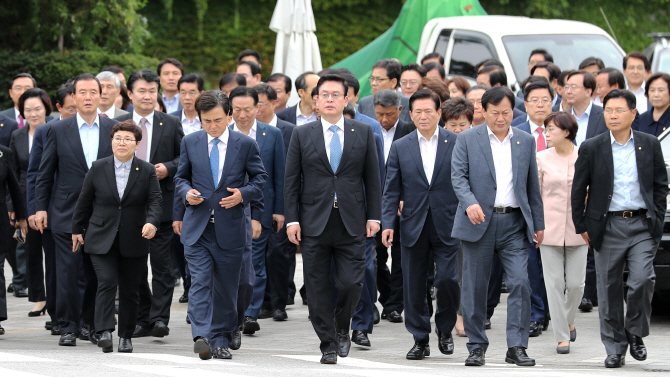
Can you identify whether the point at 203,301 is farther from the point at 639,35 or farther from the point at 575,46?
the point at 639,35

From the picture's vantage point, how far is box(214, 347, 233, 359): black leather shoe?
27.8ft

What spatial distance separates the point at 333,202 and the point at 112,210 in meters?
1.94

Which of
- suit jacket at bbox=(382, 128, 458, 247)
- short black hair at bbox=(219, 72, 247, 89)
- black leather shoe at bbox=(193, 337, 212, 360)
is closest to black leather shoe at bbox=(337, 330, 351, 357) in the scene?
suit jacket at bbox=(382, 128, 458, 247)

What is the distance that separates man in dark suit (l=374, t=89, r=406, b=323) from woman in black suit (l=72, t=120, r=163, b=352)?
2524 millimetres

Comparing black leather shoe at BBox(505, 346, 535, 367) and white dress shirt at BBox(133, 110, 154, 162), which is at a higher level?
white dress shirt at BBox(133, 110, 154, 162)

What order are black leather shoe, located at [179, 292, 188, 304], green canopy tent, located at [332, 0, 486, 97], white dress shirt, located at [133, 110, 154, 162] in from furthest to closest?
green canopy tent, located at [332, 0, 486, 97] < black leather shoe, located at [179, 292, 188, 304] < white dress shirt, located at [133, 110, 154, 162]

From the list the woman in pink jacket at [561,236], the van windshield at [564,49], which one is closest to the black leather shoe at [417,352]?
the woman in pink jacket at [561,236]

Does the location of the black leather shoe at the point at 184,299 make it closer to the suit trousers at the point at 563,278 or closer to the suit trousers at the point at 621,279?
the suit trousers at the point at 563,278

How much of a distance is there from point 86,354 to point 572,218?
160 inches

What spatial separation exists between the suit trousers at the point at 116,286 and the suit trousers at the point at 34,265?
2.30 m

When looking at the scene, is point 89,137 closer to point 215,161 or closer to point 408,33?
point 215,161

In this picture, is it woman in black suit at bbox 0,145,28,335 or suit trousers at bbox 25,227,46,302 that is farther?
suit trousers at bbox 25,227,46,302

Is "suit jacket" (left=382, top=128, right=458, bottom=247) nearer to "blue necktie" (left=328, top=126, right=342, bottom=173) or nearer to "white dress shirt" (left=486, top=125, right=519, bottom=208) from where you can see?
"white dress shirt" (left=486, top=125, right=519, bottom=208)

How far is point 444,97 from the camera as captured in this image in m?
11.8
